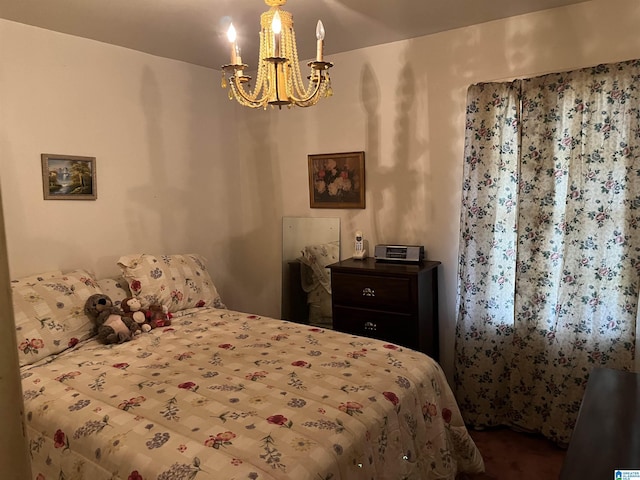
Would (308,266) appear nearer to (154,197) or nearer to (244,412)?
(154,197)

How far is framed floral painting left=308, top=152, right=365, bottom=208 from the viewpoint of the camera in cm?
328

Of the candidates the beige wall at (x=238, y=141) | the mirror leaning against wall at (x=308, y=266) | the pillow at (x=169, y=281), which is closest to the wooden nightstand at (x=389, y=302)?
the beige wall at (x=238, y=141)

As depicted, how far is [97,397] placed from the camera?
174 cm

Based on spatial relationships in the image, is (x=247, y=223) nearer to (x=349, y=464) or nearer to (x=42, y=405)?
(x=42, y=405)

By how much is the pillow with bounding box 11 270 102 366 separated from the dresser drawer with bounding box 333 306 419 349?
1.52 meters

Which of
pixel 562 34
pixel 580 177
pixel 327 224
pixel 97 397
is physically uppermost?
pixel 562 34

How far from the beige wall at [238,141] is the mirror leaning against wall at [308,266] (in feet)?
0.38

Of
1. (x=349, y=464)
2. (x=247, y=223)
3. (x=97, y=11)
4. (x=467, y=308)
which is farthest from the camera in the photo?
(x=247, y=223)

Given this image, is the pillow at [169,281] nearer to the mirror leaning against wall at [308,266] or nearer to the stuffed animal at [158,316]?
the stuffed animal at [158,316]

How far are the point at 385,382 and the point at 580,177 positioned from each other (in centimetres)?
158

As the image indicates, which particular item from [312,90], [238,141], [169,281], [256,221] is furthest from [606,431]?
[238,141]

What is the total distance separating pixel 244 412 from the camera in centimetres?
158

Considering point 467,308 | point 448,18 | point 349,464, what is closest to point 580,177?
point 467,308

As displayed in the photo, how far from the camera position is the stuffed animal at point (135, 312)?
8.20 ft
